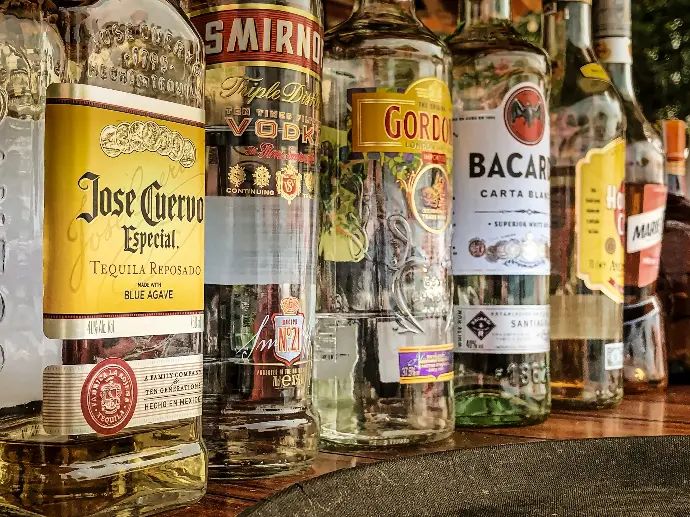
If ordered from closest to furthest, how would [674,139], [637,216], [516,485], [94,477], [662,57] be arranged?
[94,477], [516,485], [637,216], [674,139], [662,57]

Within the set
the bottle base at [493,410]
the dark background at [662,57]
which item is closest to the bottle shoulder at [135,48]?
the bottle base at [493,410]

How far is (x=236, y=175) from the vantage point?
562 millimetres

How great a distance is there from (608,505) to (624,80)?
2.05ft

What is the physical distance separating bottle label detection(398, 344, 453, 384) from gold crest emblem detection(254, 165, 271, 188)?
17 centimetres

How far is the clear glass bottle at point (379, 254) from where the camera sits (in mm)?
659

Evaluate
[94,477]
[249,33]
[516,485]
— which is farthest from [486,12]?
[94,477]

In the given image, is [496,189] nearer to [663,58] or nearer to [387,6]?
[387,6]

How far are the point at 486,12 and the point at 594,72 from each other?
6.1 inches

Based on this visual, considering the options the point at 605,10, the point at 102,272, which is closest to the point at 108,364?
the point at 102,272

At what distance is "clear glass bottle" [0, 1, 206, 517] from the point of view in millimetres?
447

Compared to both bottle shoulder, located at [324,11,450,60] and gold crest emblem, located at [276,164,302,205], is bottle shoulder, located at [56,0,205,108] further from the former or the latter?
bottle shoulder, located at [324,11,450,60]

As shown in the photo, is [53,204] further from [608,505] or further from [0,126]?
[608,505]

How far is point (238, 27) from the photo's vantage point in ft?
1.85

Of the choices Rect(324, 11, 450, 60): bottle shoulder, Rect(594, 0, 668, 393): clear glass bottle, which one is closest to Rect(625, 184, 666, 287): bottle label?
Rect(594, 0, 668, 393): clear glass bottle
